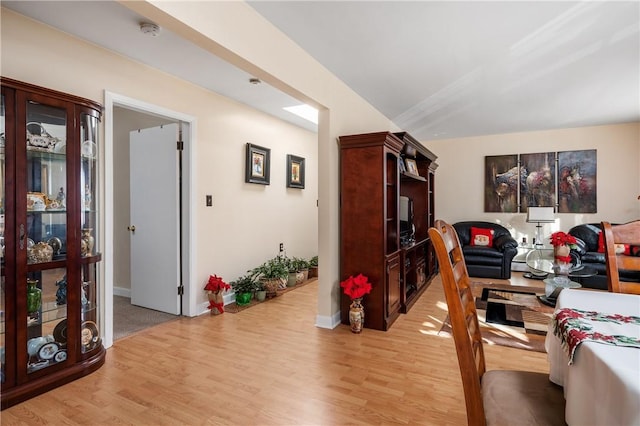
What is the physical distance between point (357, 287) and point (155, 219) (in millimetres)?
2306

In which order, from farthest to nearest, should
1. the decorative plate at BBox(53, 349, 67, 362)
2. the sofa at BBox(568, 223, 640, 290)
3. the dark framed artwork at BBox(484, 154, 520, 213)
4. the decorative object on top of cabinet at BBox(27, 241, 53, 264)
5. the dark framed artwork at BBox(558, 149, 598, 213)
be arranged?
1. the dark framed artwork at BBox(484, 154, 520, 213)
2. the dark framed artwork at BBox(558, 149, 598, 213)
3. the sofa at BBox(568, 223, 640, 290)
4. the decorative plate at BBox(53, 349, 67, 362)
5. the decorative object on top of cabinet at BBox(27, 241, 53, 264)

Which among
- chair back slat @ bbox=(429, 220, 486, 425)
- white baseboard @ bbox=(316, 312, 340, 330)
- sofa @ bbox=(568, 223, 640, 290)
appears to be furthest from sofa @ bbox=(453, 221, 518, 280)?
chair back slat @ bbox=(429, 220, 486, 425)

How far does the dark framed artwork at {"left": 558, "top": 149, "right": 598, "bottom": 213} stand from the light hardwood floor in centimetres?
402

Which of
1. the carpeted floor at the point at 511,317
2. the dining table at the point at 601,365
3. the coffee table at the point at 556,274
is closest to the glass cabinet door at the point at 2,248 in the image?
the dining table at the point at 601,365

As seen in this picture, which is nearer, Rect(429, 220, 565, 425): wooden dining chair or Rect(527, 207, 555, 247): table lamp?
Rect(429, 220, 565, 425): wooden dining chair

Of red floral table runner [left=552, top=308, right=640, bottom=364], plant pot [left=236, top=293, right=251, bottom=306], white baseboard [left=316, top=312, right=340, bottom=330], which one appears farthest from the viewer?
plant pot [left=236, top=293, right=251, bottom=306]

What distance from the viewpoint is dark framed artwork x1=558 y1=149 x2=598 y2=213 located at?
5.61 metres

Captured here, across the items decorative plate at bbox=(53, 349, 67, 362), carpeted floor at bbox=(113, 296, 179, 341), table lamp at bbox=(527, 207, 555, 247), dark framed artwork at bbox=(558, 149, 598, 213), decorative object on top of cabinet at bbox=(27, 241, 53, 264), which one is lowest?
carpeted floor at bbox=(113, 296, 179, 341)

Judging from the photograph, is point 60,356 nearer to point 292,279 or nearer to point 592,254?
point 292,279

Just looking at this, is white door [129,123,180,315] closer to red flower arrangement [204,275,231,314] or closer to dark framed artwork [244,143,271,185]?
red flower arrangement [204,275,231,314]

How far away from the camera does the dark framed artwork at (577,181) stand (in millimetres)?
5609

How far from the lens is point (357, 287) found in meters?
3.21

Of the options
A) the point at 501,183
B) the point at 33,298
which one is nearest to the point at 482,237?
the point at 501,183

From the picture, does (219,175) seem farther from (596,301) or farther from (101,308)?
(596,301)
